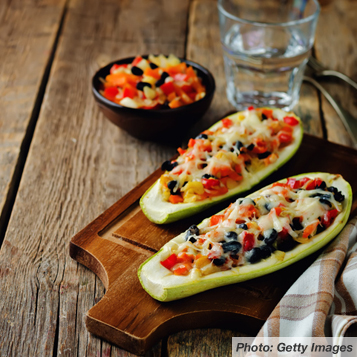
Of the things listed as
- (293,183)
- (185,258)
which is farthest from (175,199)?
(293,183)

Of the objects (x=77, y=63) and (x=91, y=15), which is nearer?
(x=77, y=63)

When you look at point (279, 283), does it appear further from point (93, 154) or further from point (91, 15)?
point (91, 15)

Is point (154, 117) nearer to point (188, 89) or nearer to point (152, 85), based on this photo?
point (152, 85)

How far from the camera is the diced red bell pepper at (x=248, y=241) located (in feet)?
6.98

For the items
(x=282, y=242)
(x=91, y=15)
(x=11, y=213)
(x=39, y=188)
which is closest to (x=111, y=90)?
(x=39, y=188)

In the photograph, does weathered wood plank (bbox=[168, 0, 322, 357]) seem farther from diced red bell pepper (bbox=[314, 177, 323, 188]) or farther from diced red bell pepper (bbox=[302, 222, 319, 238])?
diced red bell pepper (bbox=[314, 177, 323, 188])

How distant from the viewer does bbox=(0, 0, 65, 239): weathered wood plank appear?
3084 mm

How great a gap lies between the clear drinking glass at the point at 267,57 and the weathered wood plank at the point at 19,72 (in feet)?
4.93

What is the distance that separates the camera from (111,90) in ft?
10.4

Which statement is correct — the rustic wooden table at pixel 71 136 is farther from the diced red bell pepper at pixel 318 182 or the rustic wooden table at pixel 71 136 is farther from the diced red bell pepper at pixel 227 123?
the diced red bell pepper at pixel 318 182

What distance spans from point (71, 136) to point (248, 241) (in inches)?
67.6

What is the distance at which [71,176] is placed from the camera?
301cm

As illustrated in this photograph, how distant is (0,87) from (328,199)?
2.69 m

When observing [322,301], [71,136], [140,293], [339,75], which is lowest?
[71,136]
